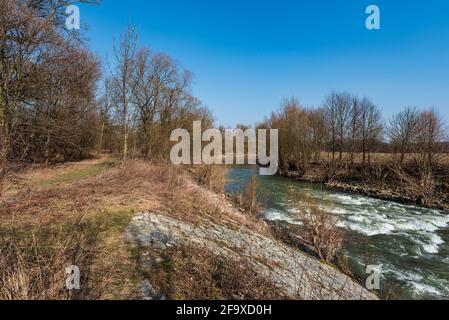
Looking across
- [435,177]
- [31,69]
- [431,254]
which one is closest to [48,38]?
[31,69]

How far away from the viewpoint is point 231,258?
4.64 m

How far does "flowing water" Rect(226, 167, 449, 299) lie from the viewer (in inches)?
240

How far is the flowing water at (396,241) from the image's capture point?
6084 mm

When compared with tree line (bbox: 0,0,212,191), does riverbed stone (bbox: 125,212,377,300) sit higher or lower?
lower

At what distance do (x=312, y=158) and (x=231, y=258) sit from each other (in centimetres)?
2437

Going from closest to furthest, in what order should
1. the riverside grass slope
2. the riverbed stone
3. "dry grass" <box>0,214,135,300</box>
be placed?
"dry grass" <box>0,214,135,300</box> < the riverside grass slope < the riverbed stone
